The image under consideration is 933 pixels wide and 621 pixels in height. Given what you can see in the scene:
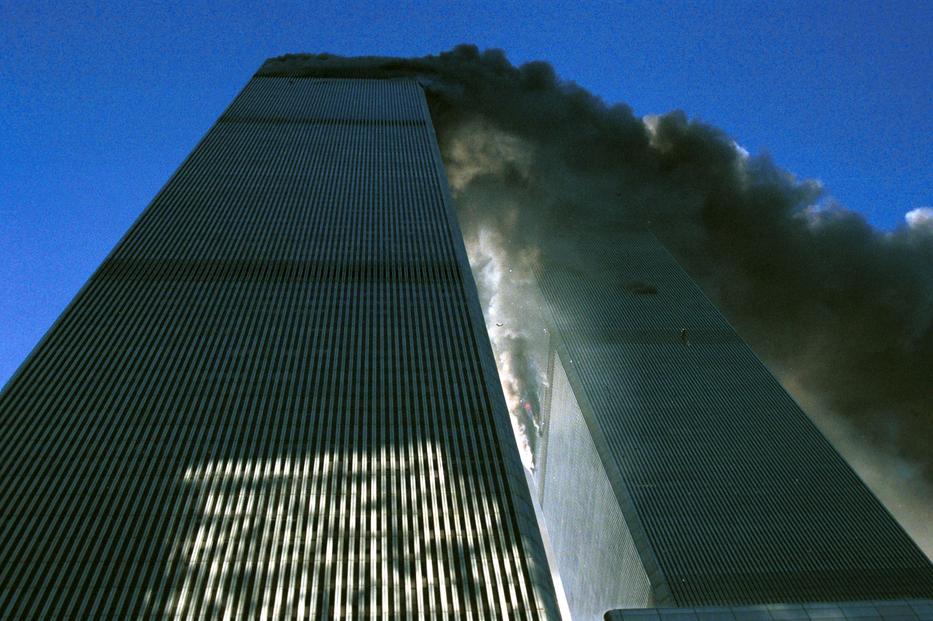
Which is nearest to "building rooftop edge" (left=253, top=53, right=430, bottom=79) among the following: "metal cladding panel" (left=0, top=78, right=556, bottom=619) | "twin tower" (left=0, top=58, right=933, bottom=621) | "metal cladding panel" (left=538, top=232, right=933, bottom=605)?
"twin tower" (left=0, top=58, right=933, bottom=621)

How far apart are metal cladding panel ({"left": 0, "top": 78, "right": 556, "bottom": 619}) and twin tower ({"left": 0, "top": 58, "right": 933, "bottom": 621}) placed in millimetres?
125

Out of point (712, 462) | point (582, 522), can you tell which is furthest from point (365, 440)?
point (582, 522)

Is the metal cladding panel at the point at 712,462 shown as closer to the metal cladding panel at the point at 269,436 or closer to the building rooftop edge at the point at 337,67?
the metal cladding panel at the point at 269,436

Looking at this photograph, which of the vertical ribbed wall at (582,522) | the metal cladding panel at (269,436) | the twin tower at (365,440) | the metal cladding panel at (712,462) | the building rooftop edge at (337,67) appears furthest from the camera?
the building rooftop edge at (337,67)

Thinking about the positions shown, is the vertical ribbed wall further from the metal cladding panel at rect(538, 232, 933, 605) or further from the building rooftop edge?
the building rooftop edge

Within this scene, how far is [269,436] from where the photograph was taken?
30016mm

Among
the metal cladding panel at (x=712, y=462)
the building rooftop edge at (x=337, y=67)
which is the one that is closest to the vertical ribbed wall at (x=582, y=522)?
the metal cladding panel at (x=712, y=462)

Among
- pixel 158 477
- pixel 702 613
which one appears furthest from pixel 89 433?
pixel 702 613

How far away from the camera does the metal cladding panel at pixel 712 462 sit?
1836 inches

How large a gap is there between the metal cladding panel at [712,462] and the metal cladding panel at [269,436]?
84.9ft

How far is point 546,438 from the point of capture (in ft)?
299

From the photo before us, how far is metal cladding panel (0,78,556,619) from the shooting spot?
23.2m

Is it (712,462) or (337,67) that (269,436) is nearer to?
(712,462)

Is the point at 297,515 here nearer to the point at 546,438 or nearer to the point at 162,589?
the point at 162,589
